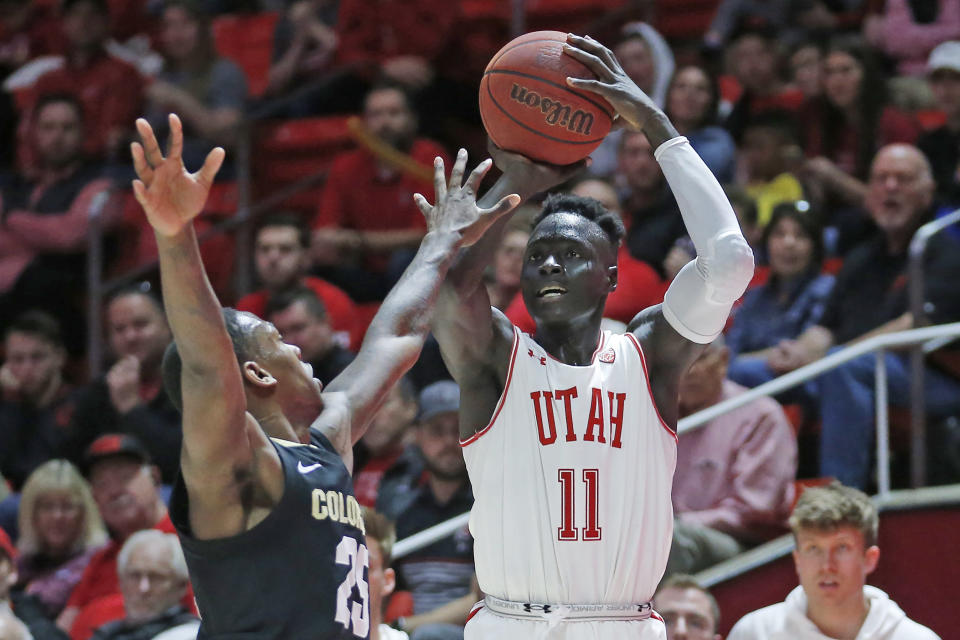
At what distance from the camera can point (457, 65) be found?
1006 centimetres

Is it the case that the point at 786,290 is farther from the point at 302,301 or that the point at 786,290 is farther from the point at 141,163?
the point at 141,163

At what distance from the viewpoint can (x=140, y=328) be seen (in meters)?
8.50

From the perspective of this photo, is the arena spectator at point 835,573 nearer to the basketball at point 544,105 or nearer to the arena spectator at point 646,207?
the basketball at point 544,105

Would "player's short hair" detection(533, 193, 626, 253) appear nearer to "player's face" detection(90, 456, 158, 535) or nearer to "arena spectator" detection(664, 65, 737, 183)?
"player's face" detection(90, 456, 158, 535)

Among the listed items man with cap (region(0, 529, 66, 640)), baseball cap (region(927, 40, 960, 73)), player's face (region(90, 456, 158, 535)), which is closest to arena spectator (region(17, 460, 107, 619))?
man with cap (region(0, 529, 66, 640))

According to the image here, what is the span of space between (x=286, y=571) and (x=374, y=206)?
5.59 metres

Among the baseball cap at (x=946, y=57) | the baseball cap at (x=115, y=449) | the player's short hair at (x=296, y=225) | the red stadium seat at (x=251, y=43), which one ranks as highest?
the red stadium seat at (x=251, y=43)

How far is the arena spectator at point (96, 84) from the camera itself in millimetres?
10500

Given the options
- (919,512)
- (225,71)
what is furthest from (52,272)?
(919,512)

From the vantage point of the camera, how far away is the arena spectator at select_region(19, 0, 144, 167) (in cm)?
1050

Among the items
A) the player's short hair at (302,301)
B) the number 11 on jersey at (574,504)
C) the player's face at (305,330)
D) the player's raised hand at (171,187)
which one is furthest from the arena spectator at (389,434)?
the player's raised hand at (171,187)

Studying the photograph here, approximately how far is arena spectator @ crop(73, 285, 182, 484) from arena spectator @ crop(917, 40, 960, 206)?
4.06 m

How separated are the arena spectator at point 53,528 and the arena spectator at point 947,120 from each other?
4520 millimetres

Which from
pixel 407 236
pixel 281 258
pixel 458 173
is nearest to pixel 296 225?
pixel 281 258
